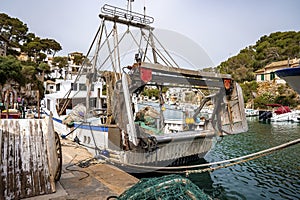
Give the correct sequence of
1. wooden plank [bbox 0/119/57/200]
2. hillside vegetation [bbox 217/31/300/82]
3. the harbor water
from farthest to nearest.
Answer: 1. hillside vegetation [bbox 217/31/300/82]
2. the harbor water
3. wooden plank [bbox 0/119/57/200]

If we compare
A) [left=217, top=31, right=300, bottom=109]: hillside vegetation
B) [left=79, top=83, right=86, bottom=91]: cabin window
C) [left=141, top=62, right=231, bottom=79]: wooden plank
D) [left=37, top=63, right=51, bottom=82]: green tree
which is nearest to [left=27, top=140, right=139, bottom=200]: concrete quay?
[left=141, top=62, right=231, bottom=79]: wooden plank

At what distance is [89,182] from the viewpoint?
4.98 meters

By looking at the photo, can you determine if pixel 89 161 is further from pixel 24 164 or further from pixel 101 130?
pixel 24 164

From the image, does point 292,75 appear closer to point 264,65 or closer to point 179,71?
point 179,71

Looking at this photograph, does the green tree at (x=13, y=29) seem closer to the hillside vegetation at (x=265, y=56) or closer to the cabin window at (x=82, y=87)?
the cabin window at (x=82, y=87)

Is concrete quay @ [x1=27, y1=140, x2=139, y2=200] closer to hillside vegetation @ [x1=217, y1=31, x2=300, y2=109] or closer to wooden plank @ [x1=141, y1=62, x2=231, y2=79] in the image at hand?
wooden plank @ [x1=141, y1=62, x2=231, y2=79]

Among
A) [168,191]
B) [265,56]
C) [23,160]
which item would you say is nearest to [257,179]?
[168,191]

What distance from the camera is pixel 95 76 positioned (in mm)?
9305

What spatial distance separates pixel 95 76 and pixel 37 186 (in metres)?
5.86

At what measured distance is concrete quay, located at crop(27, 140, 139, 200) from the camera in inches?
166

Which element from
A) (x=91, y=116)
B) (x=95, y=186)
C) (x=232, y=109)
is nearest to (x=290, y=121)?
(x=232, y=109)

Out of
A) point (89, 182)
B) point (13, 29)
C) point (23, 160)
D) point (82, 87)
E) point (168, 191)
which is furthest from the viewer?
point (13, 29)

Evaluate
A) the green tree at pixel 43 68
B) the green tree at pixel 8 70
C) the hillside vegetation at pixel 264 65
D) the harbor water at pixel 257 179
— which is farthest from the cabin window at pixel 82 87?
the hillside vegetation at pixel 264 65

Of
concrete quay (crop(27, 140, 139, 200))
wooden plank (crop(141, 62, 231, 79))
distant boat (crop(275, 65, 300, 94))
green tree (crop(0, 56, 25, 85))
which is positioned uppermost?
→ green tree (crop(0, 56, 25, 85))
